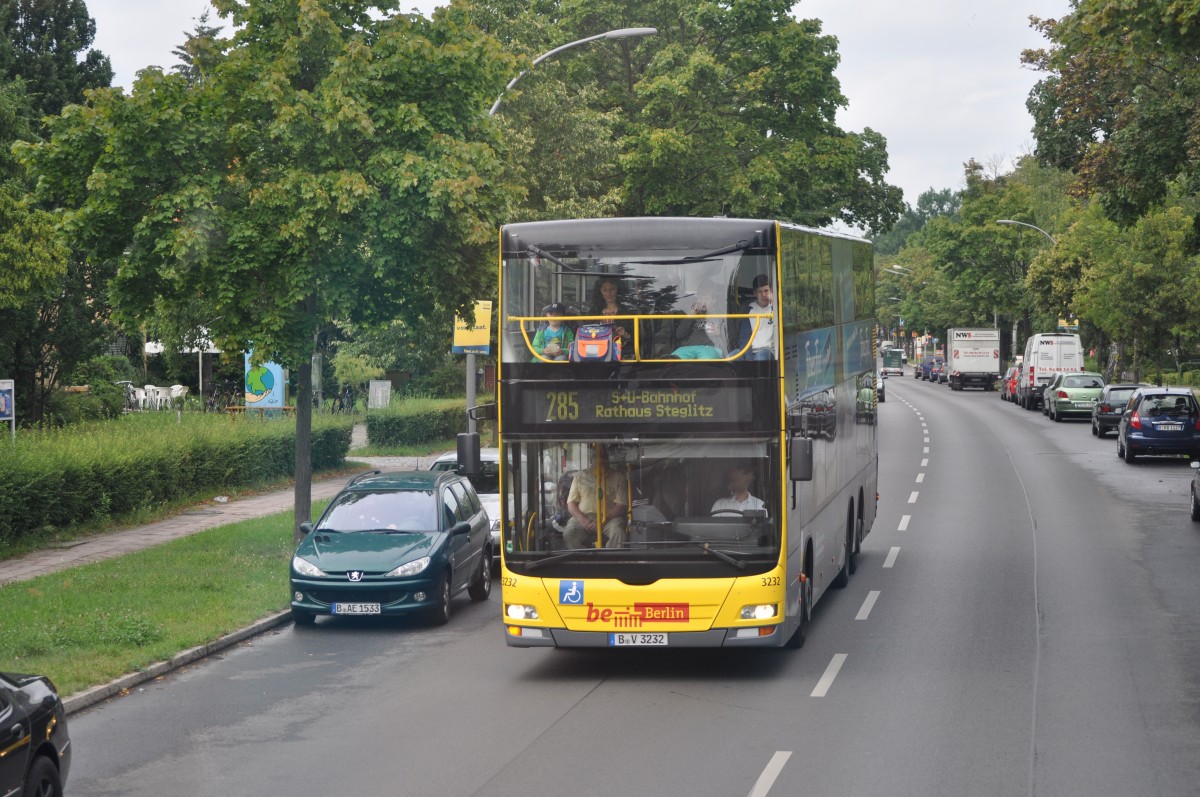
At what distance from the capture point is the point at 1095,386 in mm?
51250

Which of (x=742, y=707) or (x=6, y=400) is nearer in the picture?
(x=742, y=707)

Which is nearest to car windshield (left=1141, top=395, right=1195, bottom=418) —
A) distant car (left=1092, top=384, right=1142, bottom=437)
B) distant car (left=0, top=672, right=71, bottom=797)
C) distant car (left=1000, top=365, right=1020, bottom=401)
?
distant car (left=1092, top=384, right=1142, bottom=437)

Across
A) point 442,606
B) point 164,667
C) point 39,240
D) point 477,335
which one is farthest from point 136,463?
point 164,667

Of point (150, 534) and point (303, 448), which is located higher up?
point (303, 448)

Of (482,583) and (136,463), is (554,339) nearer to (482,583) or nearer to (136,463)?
(482,583)

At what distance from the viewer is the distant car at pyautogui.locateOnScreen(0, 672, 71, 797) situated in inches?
287

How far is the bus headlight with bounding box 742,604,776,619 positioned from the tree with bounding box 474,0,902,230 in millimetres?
25783

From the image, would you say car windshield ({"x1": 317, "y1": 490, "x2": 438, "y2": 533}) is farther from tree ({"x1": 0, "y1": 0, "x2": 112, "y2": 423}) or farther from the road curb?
tree ({"x1": 0, "y1": 0, "x2": 112, "y2": 423})

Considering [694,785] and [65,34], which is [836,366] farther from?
[65,34]

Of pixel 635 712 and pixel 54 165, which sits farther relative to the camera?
pixel 54 165

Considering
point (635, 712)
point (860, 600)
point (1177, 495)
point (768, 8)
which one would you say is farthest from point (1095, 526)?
point (768, 8)

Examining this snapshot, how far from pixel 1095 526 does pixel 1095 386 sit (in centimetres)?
2898

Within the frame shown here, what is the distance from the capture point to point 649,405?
40.0ft

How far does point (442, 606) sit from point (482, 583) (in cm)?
217
